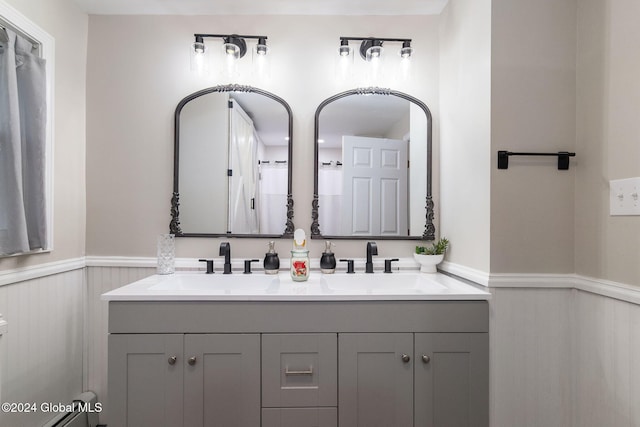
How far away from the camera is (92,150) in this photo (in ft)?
5.91

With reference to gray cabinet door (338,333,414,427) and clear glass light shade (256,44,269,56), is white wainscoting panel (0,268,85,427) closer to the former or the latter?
gray cabinet door (338,333,414,427)

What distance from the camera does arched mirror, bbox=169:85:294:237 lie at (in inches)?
70.7

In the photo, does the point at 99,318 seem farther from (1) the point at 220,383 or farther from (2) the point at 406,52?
(2) the point at 406,52

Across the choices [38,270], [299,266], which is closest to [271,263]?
[299,266]

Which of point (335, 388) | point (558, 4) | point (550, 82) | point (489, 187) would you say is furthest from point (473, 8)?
point (335, 388)

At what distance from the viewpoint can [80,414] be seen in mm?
1688

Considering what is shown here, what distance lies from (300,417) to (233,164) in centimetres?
129

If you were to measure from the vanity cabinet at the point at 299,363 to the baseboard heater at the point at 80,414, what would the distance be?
67cm

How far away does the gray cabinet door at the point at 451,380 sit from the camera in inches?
49.9

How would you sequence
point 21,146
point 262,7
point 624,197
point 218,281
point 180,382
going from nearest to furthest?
point 624,197, point 180,382, point 21,146, point 218,281, point 262,7

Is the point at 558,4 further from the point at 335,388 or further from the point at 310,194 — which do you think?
the point at 335,388

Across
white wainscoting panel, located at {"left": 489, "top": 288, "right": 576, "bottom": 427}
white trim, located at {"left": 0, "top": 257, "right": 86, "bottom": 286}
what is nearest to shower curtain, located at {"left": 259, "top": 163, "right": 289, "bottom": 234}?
white trim, located at {"left": 0, "top": 257, "right": 86, "bottom": 286}

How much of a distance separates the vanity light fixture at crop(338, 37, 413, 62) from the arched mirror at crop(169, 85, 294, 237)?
454mm

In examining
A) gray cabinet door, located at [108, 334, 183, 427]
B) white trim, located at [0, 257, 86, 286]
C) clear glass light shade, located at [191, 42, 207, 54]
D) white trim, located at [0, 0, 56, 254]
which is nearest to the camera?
gray cabinet door, located at [108, 334, 183, 427]
